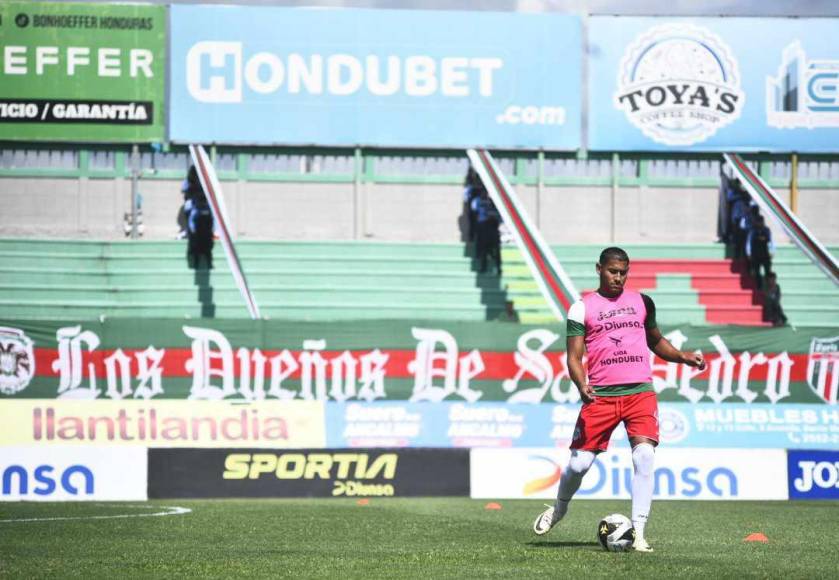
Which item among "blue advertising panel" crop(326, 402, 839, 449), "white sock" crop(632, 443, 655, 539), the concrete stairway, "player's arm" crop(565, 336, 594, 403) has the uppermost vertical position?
the concrete stairway

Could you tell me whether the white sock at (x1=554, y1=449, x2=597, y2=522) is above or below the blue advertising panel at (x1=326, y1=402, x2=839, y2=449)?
above

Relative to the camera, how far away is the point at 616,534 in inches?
364

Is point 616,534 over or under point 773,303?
under

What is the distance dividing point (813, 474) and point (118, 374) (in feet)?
32.2

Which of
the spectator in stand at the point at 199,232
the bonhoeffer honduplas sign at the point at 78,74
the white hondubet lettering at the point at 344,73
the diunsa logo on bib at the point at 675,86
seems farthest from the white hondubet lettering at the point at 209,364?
the diunsa logo on bib at the point at 675,86

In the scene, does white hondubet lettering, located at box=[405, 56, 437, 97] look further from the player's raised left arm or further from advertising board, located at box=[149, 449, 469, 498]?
the player's raised left arm

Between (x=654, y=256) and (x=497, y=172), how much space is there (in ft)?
12.6

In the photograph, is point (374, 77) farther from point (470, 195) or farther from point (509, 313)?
point (509, 313)

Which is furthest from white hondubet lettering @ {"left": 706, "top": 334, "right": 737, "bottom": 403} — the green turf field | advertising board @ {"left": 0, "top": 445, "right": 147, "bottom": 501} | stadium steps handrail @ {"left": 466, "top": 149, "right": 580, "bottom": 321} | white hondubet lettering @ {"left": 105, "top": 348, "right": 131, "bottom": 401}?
white hondubet lettering @ {"left": 105, "top": 348, "right": 131, "bottom": 401}

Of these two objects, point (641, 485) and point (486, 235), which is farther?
point (486, 235)

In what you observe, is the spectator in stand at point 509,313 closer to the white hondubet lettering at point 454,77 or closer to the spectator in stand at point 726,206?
the white hondubet lettering at point 454,77

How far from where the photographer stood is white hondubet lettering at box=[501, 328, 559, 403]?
2092 centimetres

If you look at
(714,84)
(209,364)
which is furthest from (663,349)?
(714,84)

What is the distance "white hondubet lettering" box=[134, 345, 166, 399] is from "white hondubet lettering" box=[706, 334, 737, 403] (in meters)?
7.81
